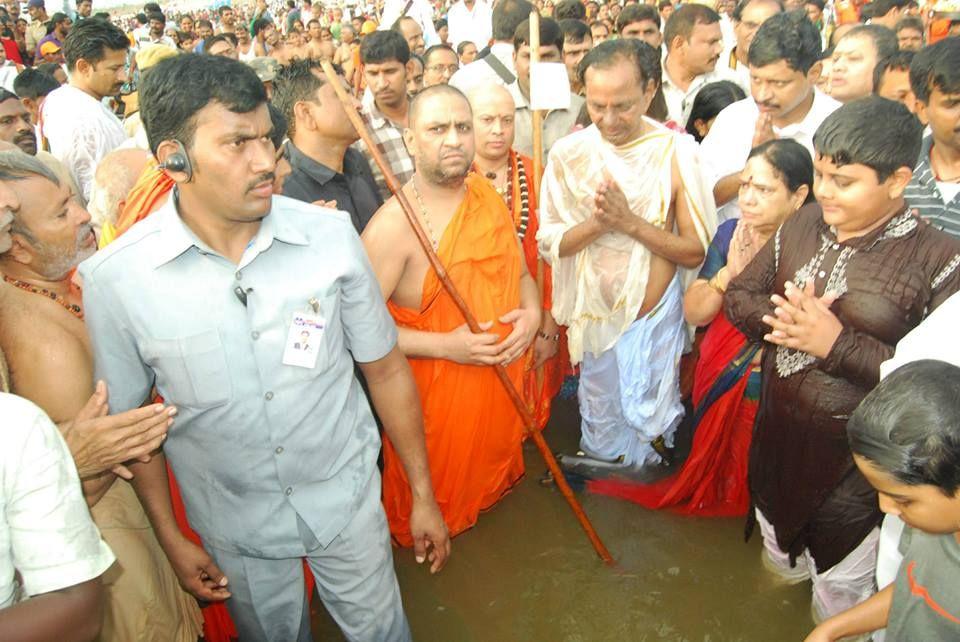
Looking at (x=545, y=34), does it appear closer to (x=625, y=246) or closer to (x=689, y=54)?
(x=689, y=54)

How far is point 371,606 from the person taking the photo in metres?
2.20

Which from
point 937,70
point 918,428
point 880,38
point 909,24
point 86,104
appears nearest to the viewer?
point 918,428

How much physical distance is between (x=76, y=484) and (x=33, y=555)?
5.3 inches

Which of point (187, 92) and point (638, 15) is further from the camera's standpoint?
point (638, 15)

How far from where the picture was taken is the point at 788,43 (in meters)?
3.31

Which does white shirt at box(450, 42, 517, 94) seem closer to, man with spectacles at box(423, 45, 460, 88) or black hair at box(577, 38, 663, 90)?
man with spectacles at box(423, 45, 460, 88)

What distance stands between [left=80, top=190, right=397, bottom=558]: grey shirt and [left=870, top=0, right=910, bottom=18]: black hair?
Result: 22.4ft

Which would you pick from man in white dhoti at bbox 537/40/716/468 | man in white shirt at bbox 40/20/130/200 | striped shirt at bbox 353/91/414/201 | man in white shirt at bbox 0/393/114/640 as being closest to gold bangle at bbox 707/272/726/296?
man in white dhoti at bbox 537/40/716/468

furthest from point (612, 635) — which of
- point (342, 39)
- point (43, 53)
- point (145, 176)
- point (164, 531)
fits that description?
point (43, 53)

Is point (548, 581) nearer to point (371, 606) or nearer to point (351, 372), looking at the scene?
point (371, 606)

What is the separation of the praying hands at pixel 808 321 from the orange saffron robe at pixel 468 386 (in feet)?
4.28

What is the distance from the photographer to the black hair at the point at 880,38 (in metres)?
3.90

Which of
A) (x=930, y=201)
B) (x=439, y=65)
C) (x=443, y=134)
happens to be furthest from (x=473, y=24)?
(x=930, y=201)

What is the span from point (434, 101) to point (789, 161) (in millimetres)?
1517
